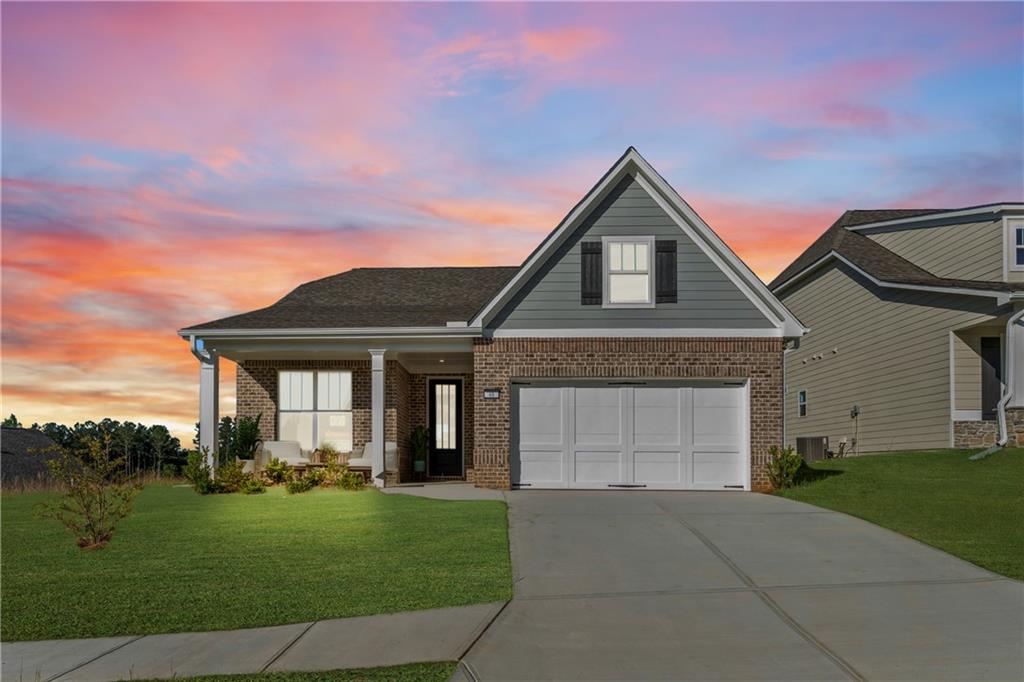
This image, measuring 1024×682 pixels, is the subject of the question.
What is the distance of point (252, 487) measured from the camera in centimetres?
2030

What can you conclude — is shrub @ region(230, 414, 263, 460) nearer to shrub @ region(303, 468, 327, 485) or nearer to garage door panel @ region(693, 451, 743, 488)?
shrub @ region(303, 468, 327, 485)

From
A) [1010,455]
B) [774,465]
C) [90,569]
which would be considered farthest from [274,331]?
[1010,455]

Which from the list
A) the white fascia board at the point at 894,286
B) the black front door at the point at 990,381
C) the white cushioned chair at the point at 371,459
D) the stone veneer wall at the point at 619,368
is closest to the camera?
the stone veneer wall at the point at 619,368

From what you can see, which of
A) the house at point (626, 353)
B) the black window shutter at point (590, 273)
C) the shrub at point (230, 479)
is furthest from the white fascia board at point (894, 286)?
the shrub at point (230, 479)

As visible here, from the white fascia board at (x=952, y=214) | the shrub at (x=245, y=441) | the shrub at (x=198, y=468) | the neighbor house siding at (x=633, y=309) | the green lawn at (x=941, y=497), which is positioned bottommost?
the green lawn at (x=941, y=497)

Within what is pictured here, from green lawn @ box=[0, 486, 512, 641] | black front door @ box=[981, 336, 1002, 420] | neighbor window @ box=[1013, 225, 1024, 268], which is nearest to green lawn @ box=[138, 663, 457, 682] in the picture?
green lawn @ box=[0, 486, 512, 641]

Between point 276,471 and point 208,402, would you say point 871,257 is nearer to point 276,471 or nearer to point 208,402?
point 276,471

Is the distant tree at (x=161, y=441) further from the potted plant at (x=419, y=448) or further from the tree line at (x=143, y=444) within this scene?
the potted plant at (x=419, y=448)

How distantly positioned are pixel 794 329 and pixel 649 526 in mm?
6863

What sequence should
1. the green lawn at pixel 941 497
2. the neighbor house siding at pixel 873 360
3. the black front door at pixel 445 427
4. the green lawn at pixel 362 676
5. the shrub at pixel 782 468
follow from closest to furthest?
the green lawn at pixel 362 676 < the green lawn at pixel 941 497 < the shrub at pixel 782 468 < the black front door at pixel 445 427 < the neighbor house siding at pixel 873 360

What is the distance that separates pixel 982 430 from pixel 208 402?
19084 millimetres

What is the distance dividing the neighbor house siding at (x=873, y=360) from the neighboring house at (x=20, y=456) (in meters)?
24.4

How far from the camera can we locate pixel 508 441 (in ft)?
65.9

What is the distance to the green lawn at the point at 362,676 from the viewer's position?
784 cm
